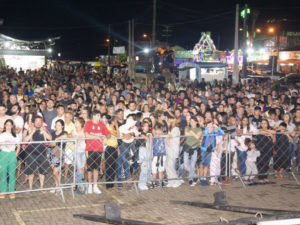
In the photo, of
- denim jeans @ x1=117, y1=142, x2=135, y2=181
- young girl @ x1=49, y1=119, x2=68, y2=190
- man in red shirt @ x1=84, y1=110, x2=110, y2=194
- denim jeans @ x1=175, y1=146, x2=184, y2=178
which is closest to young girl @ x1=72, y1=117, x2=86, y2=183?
man in red shirt @ x1=84, y1=110, x2=110, y2=194

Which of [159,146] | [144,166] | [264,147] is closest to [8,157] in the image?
[144,166]

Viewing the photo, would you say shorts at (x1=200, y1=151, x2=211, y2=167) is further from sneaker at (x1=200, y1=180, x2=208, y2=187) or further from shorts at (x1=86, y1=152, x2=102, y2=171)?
shorts at (x1=86, y1=152, x2=102, y2=171)

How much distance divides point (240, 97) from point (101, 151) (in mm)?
9372

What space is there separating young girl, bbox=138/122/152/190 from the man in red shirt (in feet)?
3.14

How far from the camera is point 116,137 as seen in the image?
8.58 metres

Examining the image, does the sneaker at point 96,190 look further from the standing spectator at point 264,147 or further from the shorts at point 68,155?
the standing spectator at point 264,147

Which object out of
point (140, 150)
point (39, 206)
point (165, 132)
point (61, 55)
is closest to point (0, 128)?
point (39, 206)

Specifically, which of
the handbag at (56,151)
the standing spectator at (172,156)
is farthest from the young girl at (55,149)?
the standing spectator at (172,156)

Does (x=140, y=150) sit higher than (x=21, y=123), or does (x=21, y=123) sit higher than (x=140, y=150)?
(x=21, y=123)

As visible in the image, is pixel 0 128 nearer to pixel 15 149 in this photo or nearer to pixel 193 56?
pixel 15 149

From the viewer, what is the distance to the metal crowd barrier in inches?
330

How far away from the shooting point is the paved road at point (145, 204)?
7.06m

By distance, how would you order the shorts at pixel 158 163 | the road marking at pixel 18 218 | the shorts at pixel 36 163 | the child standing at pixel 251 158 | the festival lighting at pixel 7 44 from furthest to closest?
1. the festival lighting at pixel 7 44
2. the child standing at pixel 251 158
3. the shorts at pixel 158 163
4. the shorts at pixel 36 163
5. the road marking at pixel 18 218

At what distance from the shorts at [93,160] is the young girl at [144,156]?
1.07m
